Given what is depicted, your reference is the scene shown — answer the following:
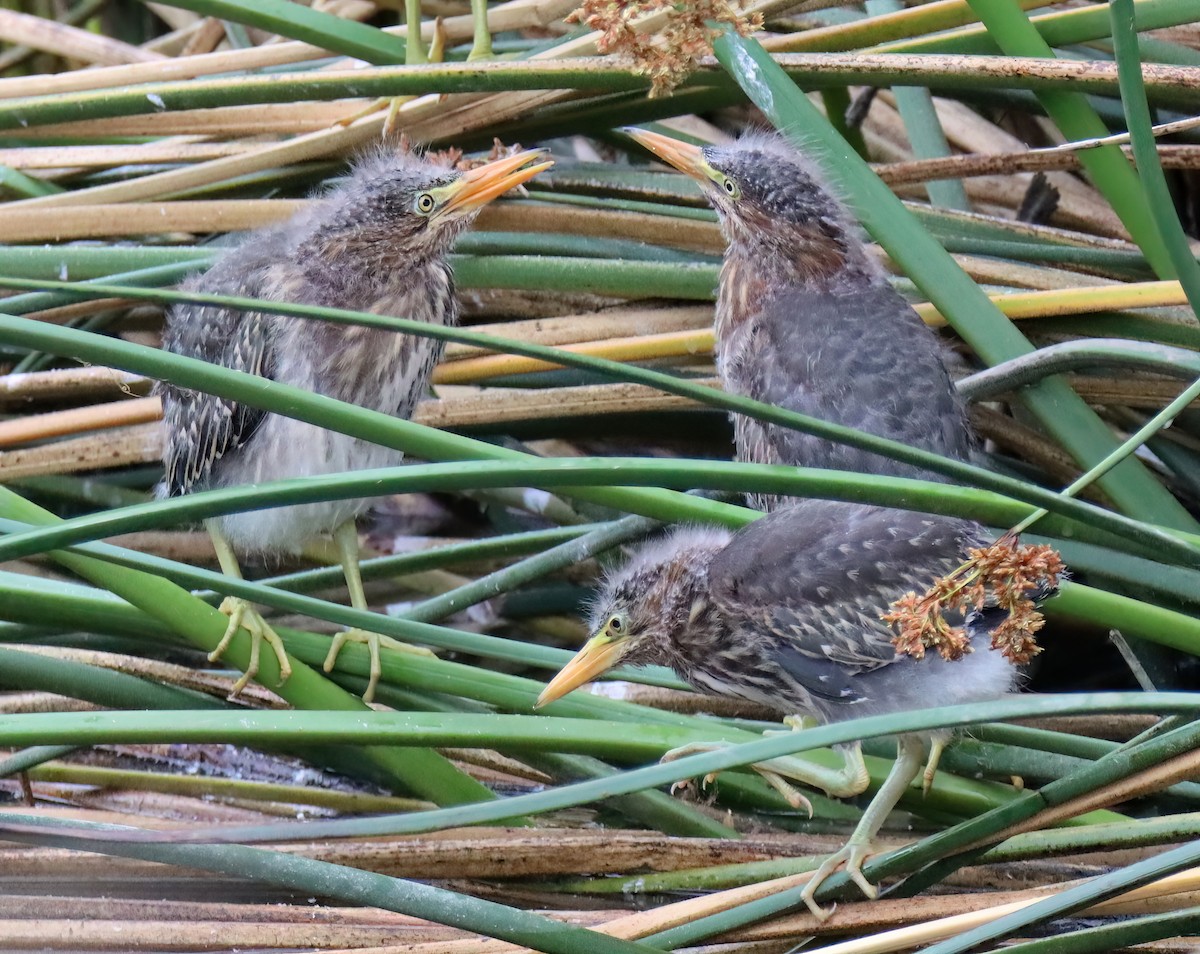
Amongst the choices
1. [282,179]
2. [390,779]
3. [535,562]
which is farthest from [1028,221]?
[390,779]

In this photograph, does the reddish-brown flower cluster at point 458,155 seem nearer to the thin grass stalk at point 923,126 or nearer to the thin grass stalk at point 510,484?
the thin grass stalk at point 923,126

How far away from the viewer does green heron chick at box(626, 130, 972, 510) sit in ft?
7.83

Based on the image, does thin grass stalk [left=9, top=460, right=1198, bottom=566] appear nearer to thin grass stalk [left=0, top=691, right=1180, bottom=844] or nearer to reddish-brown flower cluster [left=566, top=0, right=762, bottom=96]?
thin grass stalk [left=0, top=691, right=1180, bottom=844]

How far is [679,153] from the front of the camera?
2.63 meters

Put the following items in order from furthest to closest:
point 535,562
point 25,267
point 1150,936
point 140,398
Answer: point 140,398
point 25,267
point 535,562
point 1150,936

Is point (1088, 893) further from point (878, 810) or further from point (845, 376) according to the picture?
point (845, 376)

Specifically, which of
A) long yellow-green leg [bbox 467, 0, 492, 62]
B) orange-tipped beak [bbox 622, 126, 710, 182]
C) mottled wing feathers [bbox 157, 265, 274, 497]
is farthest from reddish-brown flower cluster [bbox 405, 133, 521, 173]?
mottled wing feathers [bbox 157, 265, 274, 497]

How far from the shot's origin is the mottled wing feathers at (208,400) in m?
2.60

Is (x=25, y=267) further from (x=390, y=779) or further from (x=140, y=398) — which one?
(x=390, y=779)

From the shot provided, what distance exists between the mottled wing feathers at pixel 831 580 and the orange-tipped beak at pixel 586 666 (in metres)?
0.20

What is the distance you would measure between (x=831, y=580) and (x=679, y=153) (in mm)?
990

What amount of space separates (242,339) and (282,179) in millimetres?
633

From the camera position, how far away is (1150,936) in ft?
5.03

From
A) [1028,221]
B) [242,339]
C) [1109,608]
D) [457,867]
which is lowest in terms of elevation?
[457,867]
